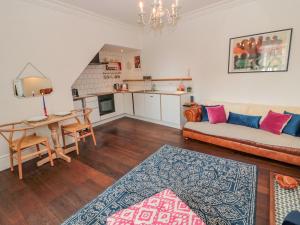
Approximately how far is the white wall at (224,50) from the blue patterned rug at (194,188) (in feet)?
5.29

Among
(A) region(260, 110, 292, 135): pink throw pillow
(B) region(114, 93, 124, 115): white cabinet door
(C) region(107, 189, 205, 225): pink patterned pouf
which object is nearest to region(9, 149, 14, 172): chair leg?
(C) region(107, 189, 205, 225): pink patterned pouf

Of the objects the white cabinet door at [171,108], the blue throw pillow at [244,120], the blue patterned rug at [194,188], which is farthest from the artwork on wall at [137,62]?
the blue patterned rug at [194,188]

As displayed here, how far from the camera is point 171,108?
4.13 meters

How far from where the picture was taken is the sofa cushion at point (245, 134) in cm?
239

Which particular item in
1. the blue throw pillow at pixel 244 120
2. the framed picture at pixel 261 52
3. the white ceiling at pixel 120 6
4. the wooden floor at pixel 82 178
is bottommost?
the wooden floor at pixel 82 178

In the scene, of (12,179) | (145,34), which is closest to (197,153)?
(12,179)

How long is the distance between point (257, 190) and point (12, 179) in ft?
10.7

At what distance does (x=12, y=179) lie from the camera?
2402 millimetres

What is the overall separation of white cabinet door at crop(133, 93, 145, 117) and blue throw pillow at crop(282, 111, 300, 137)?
3241mm

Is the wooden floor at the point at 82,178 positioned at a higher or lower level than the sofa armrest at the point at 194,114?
lower

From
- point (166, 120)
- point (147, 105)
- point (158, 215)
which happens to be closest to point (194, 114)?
point (166, 120)

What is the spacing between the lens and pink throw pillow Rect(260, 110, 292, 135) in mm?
2621

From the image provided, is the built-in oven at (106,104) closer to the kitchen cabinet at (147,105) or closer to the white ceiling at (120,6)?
the kitchen cabinet at (147,105)

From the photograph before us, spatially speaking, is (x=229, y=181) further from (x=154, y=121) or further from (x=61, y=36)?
(x=61, y=36)
